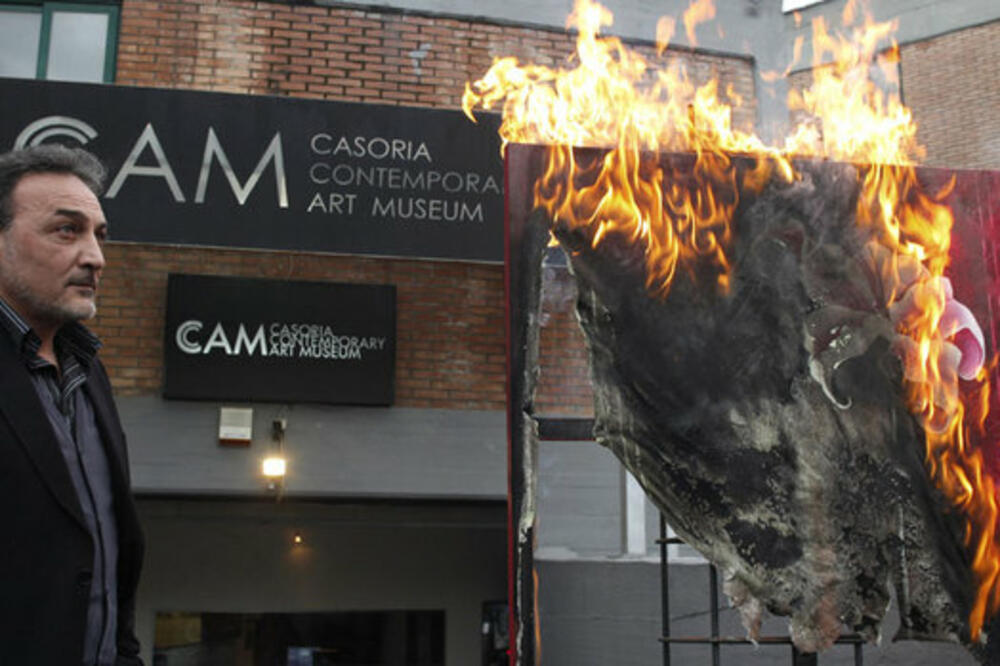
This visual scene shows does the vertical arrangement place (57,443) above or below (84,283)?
below

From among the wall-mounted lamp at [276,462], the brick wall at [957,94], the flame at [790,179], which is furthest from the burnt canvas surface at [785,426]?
the brick wall at [957,94]

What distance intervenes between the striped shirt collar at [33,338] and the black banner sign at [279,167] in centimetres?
500

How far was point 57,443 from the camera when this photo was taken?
6.66 feet

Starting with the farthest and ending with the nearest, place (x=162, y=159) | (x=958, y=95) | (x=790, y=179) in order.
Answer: (x=958, y=95) < (x=162, y=159) < (x=790, y=179)

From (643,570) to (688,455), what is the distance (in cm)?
358

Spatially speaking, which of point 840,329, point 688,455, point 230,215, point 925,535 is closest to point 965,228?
point 840,329

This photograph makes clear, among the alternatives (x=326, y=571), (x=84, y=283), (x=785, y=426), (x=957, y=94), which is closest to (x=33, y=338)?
(x=84, y=283)

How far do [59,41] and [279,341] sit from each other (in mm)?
3069

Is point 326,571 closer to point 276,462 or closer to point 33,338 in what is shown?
point 276,462

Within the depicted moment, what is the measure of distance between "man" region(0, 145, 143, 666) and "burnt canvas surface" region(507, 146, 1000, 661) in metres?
2.45

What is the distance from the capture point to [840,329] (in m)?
4.38

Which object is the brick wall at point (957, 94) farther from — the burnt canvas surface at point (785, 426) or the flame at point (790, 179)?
the burnt canvas surface at point (785, 426)

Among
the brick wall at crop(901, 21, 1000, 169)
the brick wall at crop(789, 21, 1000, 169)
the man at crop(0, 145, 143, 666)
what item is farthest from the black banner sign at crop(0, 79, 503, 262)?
the brick wall at crop(901, 21, 1000, 169)

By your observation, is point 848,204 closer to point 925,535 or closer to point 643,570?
point 925,535
